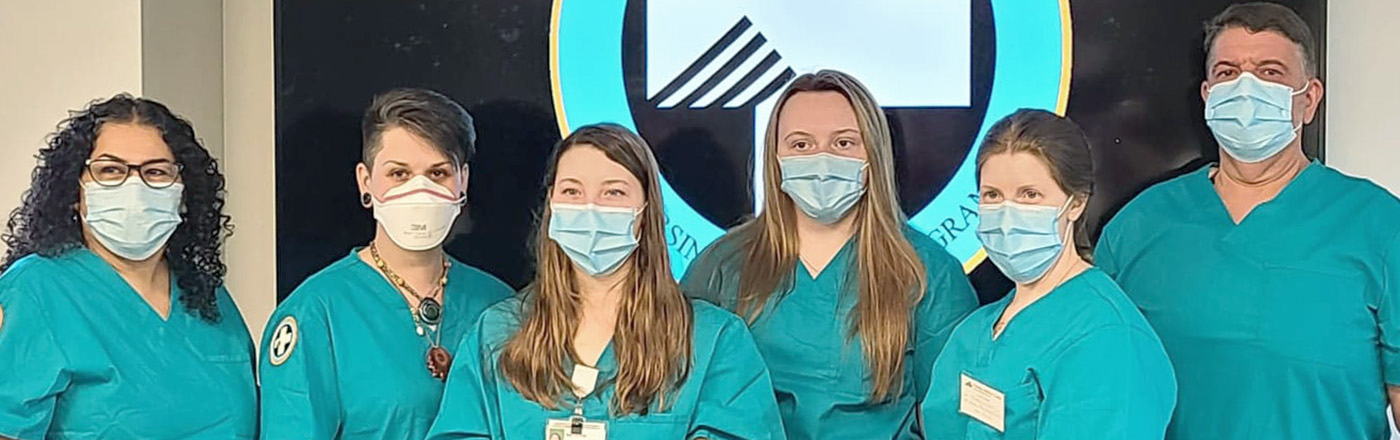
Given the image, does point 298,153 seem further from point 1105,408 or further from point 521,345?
point 1105,408

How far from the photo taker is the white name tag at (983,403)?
186 centimetres

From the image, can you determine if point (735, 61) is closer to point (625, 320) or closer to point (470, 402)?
point (625, 320)

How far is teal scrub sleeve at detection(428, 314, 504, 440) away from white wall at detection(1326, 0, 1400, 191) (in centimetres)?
183

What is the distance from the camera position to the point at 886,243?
221cm

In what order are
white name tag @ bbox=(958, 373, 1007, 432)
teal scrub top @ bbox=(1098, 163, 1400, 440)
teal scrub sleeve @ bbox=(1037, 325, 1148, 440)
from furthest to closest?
teal scrub top @ bbox=(1098, 163, 1400, 440) < white name tag @ bbox=(958, 373, 1007, 432) < teal scrub sleeve @ bbox=(1037, 325, 1148, 440)

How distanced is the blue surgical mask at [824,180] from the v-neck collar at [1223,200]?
572 millimetres

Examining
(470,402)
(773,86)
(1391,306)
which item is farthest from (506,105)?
(1391,306)

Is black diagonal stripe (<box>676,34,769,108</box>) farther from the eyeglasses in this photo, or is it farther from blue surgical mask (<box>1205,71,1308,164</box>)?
the eyeglasses

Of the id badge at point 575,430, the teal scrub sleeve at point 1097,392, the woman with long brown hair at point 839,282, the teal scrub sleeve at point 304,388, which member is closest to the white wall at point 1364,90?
the woman with long brown hair at point 839,282

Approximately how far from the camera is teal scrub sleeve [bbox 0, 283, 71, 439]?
6.36ft

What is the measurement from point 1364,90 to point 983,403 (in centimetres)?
137

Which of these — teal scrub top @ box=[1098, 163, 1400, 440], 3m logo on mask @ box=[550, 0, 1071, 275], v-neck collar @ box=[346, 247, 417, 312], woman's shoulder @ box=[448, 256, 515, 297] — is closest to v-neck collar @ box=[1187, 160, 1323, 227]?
teal scrub top @ box=[1098, 163, 1400, 440]

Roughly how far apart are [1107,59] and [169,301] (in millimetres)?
1890

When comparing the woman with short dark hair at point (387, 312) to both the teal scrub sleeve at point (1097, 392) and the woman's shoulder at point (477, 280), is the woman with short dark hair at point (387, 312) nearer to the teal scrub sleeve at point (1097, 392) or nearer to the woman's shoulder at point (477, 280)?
the woman's shoulder at point (477, 280)
